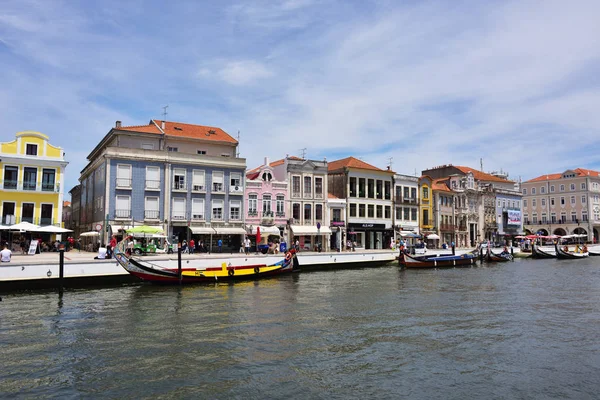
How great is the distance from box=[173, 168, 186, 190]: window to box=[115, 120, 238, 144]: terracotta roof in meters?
3.82

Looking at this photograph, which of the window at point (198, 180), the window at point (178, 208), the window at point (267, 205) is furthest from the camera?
the window at point (267, 205)

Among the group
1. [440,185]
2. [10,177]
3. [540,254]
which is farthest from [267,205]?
[540,254]

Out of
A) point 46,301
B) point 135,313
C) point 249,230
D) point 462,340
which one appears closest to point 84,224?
point 249,230

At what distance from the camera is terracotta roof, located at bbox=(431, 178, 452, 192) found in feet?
215

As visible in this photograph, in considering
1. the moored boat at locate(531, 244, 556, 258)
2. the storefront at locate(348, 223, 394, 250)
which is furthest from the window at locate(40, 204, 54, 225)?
the moored boat at locate(531, 244, 556, 258)

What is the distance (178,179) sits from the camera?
1654 inches

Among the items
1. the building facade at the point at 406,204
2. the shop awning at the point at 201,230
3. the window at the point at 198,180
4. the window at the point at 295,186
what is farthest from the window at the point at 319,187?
the shop awning at the point at 201,230

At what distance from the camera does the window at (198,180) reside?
42.6 meters

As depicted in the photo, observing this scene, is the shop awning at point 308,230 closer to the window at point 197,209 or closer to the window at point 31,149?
the window at point 197,209

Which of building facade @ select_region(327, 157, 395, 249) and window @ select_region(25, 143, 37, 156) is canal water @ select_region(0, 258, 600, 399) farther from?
building facade @ select_region(327, 157, 395, 249)

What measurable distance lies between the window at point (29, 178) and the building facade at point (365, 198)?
31012 millimetres

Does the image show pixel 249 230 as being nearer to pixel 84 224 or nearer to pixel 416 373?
pixel 84 224

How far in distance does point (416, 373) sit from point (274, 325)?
20.1 feet

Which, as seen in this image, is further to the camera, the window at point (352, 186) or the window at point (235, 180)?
the window at point (352, 186)
